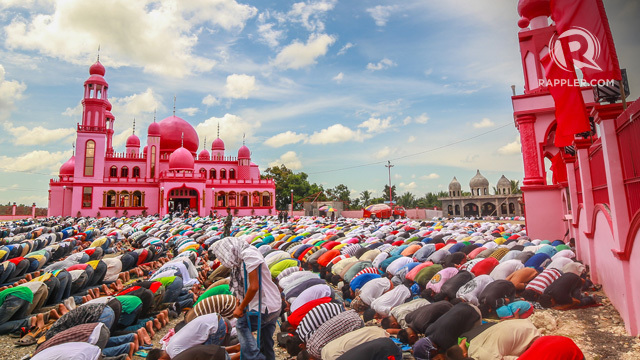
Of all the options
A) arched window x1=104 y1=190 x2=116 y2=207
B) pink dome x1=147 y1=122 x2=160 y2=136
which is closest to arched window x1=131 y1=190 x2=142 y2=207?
arched window x1=104 y1=190 x2=116 y2=207

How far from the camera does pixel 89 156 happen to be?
3023cm

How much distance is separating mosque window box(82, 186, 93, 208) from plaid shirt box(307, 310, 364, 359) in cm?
3169

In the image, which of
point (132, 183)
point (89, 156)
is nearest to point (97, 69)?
point (89, 156)

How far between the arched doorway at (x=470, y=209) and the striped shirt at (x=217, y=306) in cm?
4025

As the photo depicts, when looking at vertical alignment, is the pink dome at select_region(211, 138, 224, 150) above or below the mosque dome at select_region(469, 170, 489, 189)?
above

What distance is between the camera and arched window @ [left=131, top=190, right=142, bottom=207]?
31.0 meters

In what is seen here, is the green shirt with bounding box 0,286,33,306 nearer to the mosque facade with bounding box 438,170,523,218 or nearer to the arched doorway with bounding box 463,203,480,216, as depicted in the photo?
the mosque facade with bounding box 438,170,523,218

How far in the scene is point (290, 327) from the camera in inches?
197

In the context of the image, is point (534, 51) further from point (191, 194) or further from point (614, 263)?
point (191, 194)

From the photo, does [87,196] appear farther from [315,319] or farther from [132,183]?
[315,319]

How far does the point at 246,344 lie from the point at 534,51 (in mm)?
14527

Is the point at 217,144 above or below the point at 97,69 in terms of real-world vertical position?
below

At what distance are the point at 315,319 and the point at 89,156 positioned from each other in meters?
32.5

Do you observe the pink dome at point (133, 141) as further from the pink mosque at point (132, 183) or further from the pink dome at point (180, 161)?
the pink dome at point (180, 161)
